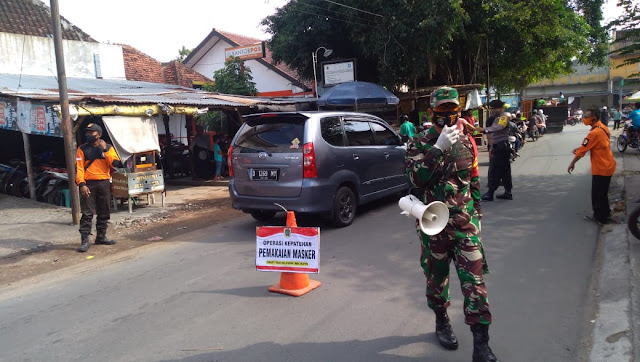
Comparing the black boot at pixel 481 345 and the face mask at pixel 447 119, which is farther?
the face mask at pixel 447 119

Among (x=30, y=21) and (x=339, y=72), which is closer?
(x=30, y=21)

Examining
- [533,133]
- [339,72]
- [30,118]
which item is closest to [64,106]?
[30,118]

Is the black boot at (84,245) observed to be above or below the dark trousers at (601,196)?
below

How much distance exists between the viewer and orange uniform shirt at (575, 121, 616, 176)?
258 inches

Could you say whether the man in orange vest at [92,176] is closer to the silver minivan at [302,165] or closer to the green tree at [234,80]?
the silver minivan at [302,165]

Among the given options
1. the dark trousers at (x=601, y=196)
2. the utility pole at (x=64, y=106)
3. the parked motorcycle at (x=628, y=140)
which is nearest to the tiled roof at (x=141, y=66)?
the utility pole at (x=64, y=106)

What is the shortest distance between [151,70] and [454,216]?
2188cm

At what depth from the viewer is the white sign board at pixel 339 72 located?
18.2 m

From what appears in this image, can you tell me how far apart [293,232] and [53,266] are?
387 cm

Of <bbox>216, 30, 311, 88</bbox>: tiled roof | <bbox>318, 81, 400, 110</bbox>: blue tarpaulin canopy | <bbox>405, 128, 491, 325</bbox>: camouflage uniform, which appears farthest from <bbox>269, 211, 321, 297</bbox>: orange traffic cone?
<bbox>216, 30, 311, 88</bbox>: tiled roof

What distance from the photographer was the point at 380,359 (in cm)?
326

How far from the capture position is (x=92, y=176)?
7004mm

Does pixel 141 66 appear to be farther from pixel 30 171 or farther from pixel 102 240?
pixel 102 240

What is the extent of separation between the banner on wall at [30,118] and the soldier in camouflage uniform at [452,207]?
27.2 ft
